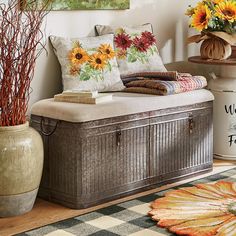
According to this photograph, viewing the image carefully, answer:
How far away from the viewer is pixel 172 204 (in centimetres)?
365

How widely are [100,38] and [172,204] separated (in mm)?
1317

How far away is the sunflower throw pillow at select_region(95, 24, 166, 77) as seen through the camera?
14.6 feet

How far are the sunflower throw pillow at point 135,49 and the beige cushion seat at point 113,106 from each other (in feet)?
1.15

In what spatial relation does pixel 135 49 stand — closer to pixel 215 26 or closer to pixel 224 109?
pixel 215 26

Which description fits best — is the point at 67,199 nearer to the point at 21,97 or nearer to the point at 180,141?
the point at 21,97

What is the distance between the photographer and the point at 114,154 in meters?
3.78

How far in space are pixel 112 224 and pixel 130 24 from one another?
1.90 metres

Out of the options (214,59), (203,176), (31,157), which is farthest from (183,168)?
(31,157)

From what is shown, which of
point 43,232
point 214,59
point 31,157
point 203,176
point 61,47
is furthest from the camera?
point 214,59

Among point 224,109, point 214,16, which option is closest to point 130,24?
point 214,16

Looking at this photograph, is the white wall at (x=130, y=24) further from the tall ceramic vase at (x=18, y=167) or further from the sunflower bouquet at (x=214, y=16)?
the tall ceramic vase at (x=18, y=167)

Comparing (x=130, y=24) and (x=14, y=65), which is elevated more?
(x=130, y=24)

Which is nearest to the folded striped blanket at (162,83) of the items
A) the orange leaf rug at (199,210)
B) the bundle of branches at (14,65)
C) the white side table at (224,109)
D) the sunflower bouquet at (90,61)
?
the sunflower bouquet at (90,61)

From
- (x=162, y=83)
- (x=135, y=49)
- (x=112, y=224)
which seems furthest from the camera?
(x=135, y=49)
